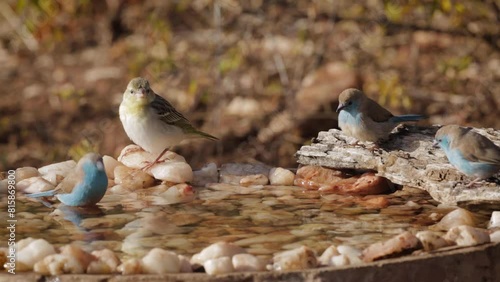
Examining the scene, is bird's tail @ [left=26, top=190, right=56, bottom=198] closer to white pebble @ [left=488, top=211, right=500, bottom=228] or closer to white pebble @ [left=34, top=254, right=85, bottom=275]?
white pebble @ [left=34, top=254, right=85, bottom=275]

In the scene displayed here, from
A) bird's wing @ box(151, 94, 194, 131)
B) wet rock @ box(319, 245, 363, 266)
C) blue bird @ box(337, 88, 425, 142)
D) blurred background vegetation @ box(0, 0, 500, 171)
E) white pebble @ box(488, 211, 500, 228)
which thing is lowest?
wet rock @ box(319, 245, 363, 266)

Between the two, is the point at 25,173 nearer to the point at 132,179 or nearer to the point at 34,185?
the point at 34,185

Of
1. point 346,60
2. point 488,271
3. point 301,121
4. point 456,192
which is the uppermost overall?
point 346,60

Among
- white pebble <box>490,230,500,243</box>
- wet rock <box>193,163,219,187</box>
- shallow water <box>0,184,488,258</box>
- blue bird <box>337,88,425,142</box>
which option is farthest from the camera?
wet rock <box>193,163,219,187</box>

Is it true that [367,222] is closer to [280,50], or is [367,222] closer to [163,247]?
[163,247]

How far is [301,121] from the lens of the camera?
8469 mm

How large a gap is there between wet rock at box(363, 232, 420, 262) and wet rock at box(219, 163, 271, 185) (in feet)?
5.07

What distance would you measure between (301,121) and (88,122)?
1975 mm

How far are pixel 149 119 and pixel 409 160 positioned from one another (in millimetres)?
1396

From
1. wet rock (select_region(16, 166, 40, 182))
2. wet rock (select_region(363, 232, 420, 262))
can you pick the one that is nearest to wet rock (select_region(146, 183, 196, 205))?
wet rock (select_region(16, 166, 40, 182))

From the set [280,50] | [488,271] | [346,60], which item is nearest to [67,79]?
[280,50]

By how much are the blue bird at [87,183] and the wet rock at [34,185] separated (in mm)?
313

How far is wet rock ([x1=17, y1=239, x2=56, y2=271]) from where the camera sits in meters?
3.11

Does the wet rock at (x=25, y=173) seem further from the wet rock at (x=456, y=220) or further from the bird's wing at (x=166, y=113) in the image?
the wet rock at (x=456, y=220)
